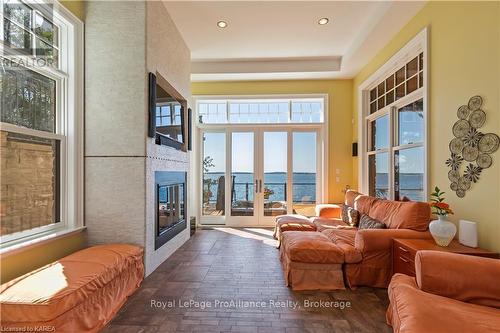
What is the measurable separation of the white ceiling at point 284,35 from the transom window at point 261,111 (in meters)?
0.59

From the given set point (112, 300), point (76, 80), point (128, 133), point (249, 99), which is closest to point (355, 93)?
point (249, 99)

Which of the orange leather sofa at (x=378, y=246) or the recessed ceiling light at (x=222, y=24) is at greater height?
the recessed ceiling light at (x=222, y=24)

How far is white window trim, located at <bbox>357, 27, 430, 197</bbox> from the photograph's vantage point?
322 centimetres

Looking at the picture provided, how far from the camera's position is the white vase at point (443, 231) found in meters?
2.44

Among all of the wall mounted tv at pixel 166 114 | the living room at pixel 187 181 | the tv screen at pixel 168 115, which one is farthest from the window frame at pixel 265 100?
the tv screen at pixel 168 115

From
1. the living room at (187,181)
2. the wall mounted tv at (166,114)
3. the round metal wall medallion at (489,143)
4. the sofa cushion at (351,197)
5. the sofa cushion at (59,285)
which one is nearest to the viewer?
the sofa cushion at (59,285)

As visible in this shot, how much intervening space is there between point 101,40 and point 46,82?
80 cm

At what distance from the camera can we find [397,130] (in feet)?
13.8

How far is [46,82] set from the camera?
8.86 feet

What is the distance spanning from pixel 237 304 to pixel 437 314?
5.44 ft

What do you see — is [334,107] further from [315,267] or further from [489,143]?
[315,267]

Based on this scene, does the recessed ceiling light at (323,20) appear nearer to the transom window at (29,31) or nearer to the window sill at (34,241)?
the transom window at (29,31)

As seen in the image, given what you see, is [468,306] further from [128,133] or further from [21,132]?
[21,132]

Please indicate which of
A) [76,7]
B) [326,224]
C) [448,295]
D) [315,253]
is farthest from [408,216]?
[76,7]
